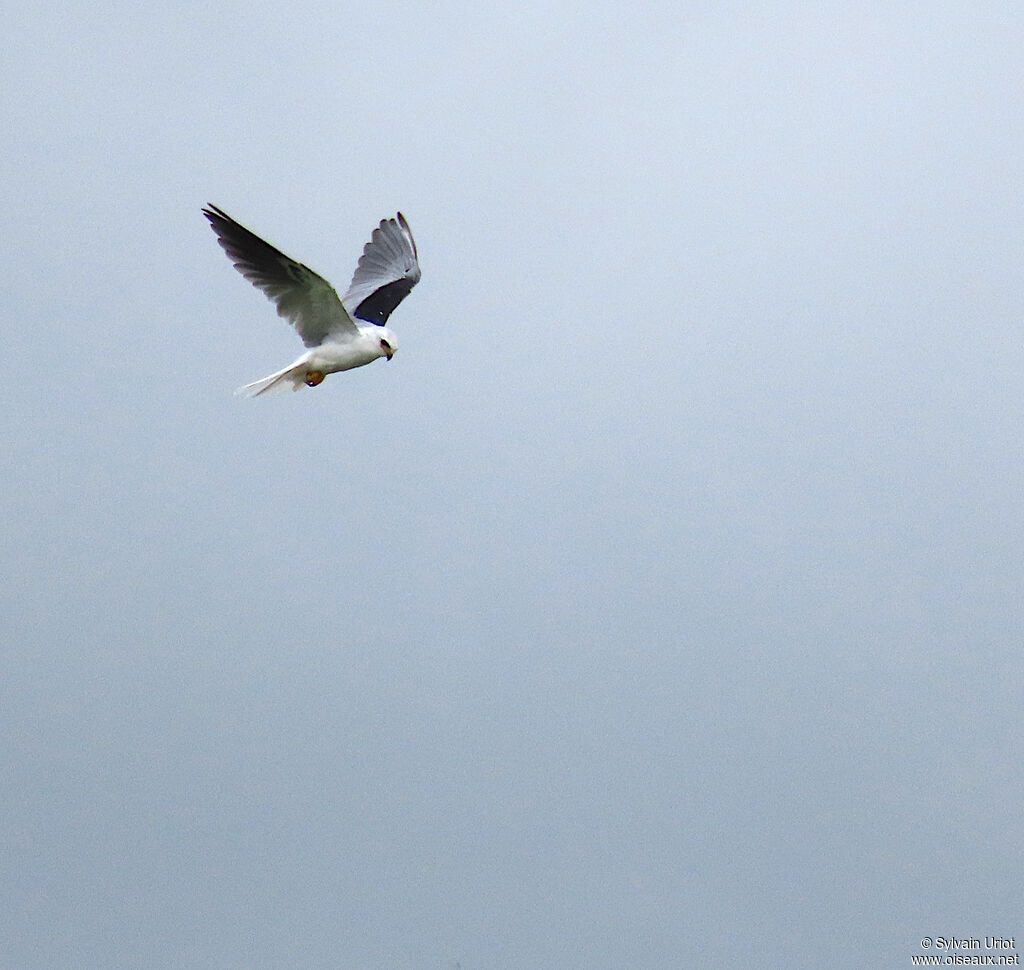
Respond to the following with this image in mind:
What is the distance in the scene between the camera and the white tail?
45.5 feet

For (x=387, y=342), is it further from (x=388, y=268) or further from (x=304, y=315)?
(x=388, y=268)

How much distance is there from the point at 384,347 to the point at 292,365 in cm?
92

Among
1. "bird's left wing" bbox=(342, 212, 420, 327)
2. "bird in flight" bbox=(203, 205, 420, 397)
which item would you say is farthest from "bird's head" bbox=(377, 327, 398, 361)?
"bird's left wing" bbox=(342, 212, 420, 327)

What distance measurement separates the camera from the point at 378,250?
1688cm

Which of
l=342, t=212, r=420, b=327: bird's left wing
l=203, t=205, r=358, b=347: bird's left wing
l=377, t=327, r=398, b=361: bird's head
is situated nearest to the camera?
l=203, t=205, r=358, b=347: bird's left wing

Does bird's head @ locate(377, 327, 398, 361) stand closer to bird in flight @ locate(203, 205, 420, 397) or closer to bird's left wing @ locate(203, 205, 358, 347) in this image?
bird in flight @ locate(203, 205, 420, 397)

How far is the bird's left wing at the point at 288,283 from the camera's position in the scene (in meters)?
13.0

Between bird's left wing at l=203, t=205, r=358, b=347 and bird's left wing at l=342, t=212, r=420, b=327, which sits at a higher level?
bird's left wing at l=342, t=212, r=420, b=327

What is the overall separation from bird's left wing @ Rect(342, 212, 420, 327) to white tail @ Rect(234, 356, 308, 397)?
89.4 inches

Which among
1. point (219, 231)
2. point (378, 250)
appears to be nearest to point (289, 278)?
point (219, 231)

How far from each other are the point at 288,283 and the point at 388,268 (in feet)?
11.2

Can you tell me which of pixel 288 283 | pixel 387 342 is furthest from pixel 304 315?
pixel 387 342

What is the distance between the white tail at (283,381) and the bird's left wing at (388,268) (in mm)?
2270

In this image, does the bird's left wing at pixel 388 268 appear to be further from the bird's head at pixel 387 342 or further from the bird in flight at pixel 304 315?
the bird's head at pixel 387 342
